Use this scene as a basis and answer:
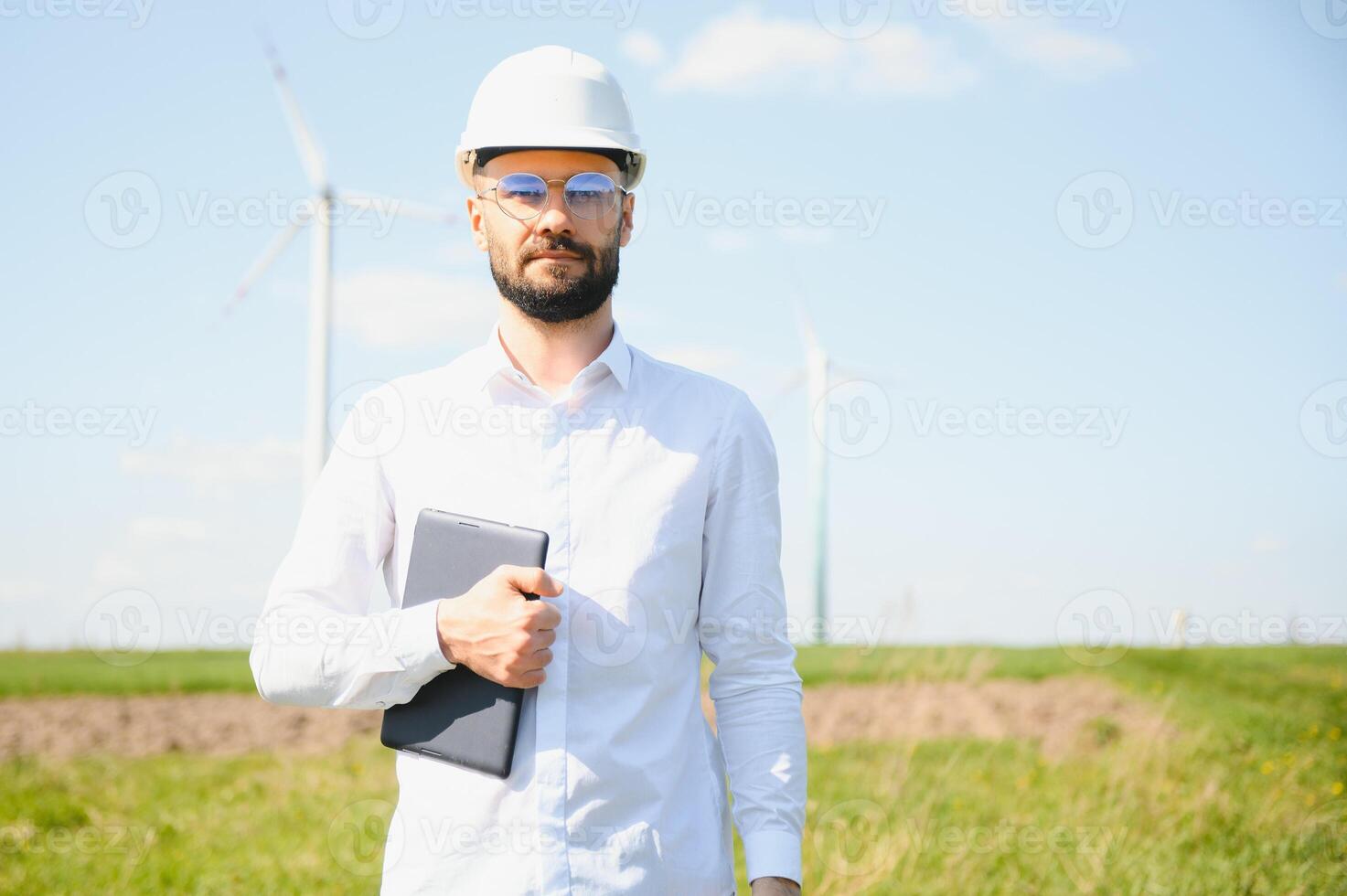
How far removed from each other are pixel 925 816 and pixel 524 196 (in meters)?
6.95

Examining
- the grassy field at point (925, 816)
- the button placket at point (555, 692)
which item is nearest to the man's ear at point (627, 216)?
the button placket at point (555, 692)

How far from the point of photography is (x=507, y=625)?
2.53 meters

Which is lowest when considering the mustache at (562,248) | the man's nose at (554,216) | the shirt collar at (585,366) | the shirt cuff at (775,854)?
the shirt cuff at (775,854)

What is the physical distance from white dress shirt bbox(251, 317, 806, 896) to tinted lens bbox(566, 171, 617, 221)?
12.8 inches

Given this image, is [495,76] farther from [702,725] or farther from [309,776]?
[309,776]

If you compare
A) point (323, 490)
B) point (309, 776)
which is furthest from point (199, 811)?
point (323, 490)

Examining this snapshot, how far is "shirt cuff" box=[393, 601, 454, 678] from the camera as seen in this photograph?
259 cm

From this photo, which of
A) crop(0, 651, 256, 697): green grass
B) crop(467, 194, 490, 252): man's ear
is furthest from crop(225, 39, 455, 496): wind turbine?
crop(467, 194, 490, 252): man's ear

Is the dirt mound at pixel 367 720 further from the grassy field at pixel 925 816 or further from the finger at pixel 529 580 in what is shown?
the finger at pixel 529 580

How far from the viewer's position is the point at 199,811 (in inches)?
345

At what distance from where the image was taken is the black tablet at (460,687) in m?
2.63

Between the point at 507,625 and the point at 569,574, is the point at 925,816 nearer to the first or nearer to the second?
the point at 569,574

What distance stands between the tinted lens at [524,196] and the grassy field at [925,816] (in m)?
5.50

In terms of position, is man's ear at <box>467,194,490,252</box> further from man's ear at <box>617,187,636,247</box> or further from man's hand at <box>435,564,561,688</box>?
man's hand at <box>435,564,561,688</box>
